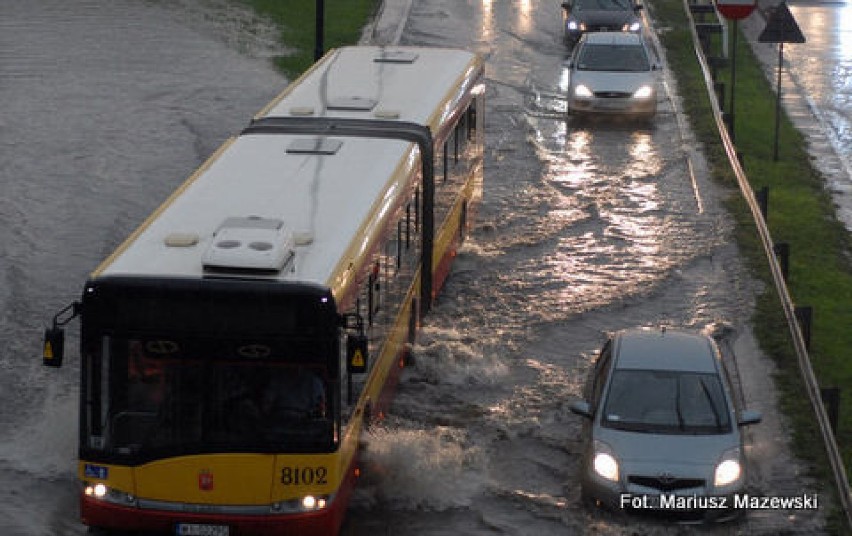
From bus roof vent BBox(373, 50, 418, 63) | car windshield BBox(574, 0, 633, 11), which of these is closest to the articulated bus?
bus roof vent BBox(373, 50, 418, 63)

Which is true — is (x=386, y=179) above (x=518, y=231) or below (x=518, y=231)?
above

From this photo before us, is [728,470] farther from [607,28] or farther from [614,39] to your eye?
[607,28]

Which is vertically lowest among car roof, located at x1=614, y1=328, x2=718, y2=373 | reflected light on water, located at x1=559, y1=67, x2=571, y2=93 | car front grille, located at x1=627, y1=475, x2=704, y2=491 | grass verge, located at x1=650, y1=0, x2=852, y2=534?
reflected light on water, located at x1=559, y1=67, x2=571, y2=93

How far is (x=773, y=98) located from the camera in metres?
37.6

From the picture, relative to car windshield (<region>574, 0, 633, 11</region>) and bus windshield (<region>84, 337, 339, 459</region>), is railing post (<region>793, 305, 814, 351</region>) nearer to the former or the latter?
bus windshield (<region>84, 337, 339, 459</region>)

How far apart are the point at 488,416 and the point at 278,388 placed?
530cm

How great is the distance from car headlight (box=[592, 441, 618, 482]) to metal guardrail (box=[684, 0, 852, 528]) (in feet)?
7.21

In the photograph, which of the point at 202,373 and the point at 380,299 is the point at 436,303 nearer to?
the point at 380,299

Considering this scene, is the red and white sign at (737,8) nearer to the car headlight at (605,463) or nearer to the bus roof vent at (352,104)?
the bus roof vent at (352,104)

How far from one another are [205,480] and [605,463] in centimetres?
386

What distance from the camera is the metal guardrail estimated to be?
16516 millimetres

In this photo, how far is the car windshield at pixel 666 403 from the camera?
16016 mm

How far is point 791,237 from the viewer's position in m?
26.4

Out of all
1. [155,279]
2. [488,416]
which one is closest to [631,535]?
[488,416]
